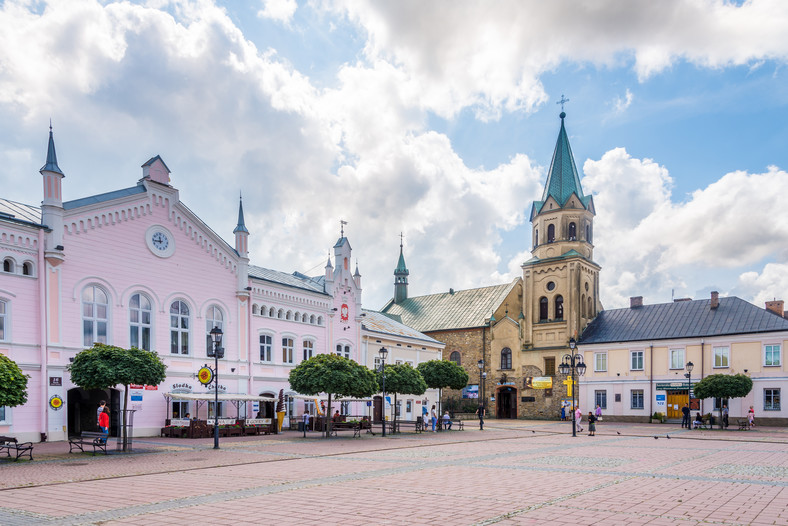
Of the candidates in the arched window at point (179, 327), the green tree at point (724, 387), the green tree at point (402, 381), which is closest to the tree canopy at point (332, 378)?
the green tree at point (402, 381)

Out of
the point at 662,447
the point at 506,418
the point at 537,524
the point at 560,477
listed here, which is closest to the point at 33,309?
the point at 560,477

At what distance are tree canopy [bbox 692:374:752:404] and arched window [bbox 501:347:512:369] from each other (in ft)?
65.2

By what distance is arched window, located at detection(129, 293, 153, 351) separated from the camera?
3003cm

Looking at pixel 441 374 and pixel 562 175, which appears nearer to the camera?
pixel 441 374

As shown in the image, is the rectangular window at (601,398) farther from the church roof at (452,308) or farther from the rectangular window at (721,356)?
the church roof at (452,308)

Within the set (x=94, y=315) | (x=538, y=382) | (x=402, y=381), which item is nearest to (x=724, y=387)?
(x=538, y=382)

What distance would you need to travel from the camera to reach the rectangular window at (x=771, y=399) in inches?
1740

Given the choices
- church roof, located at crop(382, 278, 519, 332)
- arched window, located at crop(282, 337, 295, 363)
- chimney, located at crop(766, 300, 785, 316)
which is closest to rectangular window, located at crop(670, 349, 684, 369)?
chimney, located at crop(766, 300, 785, 316)

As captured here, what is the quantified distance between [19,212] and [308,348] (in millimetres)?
18570

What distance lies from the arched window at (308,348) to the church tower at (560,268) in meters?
24.8

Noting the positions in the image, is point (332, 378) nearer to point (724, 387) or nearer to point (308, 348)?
point (308, 348)

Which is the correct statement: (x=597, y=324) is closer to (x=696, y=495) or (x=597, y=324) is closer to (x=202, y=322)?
(x=202, y=322)

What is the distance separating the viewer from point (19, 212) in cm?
2727

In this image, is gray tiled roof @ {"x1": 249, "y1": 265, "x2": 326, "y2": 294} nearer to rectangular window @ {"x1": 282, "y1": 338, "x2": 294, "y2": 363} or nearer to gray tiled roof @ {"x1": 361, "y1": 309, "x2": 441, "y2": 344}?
rectangular window @ {"x1": 282, "y1": 338, "x2": 294, "y2": 363}
